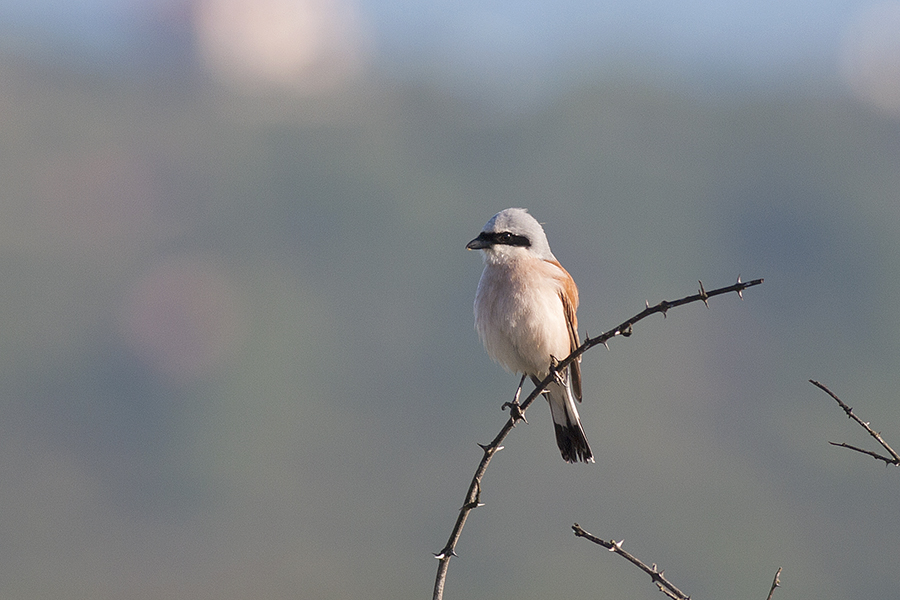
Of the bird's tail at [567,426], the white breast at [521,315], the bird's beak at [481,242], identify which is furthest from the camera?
the bird's tail at [567,426]

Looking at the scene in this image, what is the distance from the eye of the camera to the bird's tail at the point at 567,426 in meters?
7.94

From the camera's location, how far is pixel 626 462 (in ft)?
655

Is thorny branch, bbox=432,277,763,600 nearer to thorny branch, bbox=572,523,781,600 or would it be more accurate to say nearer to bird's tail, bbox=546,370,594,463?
thorny branch, bbox=572,523,781,600

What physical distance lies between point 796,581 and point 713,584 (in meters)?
17.1

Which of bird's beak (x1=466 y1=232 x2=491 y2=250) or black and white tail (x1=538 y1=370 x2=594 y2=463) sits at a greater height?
bird's beak (x1=466 y1=232 x2=491 y2=250)

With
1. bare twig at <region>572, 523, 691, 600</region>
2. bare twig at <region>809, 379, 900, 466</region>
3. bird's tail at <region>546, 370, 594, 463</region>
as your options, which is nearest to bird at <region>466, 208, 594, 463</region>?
bird's tail at <region>546, 370, 594, 463</region>

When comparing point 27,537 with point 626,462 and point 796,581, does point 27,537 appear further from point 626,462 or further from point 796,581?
point 796,581

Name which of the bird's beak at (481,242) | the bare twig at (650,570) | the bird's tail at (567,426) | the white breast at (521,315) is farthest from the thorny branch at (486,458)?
the bird's tail at (567,426)

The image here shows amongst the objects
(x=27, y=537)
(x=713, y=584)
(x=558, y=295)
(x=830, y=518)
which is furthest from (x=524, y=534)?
(x=558, y=295)

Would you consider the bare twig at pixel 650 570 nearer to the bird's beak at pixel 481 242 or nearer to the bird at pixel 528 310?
the bird at pixel 528 310

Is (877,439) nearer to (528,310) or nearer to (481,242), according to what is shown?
(528,310)

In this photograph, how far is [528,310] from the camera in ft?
24.8

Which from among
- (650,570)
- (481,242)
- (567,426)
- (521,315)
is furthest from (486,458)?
(567,426)

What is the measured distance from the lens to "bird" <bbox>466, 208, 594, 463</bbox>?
7.59 meters
